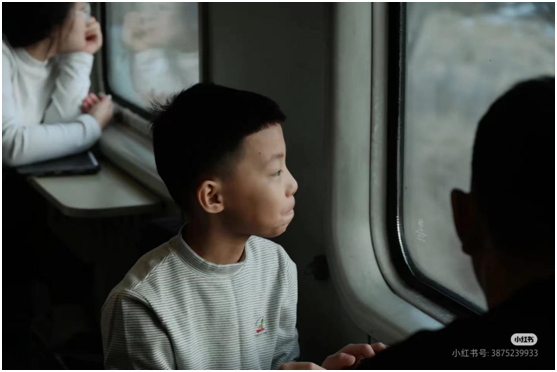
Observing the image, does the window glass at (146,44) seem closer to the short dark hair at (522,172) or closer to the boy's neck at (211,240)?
the boy's neck at (211,240)

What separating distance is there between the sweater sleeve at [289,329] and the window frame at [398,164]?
0.52 feet

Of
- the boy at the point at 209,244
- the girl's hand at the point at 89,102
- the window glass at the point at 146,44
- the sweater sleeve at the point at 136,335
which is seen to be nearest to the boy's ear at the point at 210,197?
the boy at the point at 209,244

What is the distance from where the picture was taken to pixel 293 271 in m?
0.93

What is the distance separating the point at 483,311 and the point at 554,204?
0.14 m

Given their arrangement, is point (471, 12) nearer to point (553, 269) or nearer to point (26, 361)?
point (553, 269)

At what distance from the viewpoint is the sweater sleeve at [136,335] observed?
2.72 feet

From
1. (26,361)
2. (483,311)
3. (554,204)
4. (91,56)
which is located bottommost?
(26,361)

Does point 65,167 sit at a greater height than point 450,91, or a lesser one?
lesser

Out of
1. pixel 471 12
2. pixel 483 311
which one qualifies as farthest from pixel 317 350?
pixel 471 12

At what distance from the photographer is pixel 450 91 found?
0.92m

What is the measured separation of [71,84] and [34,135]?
3.5 inches

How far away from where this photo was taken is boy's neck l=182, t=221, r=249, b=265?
85 centimetres

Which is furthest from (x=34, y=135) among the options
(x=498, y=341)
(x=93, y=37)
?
(x=498, y=341)

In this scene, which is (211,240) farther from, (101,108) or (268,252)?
(101,108)
